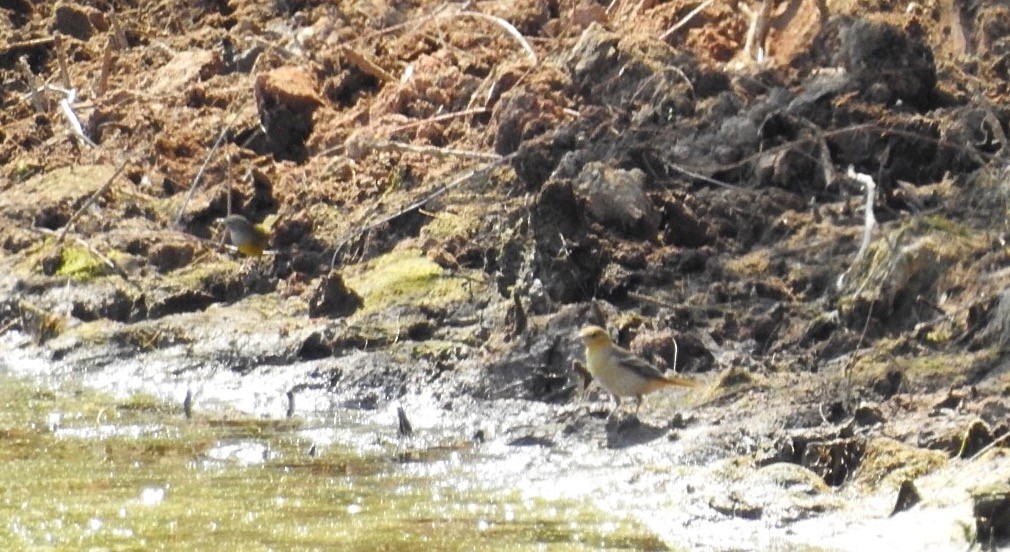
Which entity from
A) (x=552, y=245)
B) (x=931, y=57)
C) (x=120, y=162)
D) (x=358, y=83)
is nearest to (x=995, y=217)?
(x=931, y=57)

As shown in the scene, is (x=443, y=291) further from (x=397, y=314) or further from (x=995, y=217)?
(x=995, y=217)

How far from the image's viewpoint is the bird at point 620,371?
7711 millimetres

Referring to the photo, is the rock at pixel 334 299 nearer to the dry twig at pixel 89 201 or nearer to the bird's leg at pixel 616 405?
the bird's leg at pixel 616 405

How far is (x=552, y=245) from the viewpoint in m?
8.97

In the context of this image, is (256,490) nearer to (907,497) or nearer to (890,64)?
(907,497)

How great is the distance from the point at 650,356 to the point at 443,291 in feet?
5.45

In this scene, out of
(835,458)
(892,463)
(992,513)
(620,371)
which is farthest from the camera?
(620,371)

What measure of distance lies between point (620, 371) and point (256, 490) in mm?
1698

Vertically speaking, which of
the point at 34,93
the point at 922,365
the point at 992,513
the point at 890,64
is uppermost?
the point at 890,64

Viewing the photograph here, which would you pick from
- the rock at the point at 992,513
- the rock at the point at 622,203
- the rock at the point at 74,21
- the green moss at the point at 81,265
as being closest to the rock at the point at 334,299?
the rock at the point at 622,203

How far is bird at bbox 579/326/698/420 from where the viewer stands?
7711 millimetres

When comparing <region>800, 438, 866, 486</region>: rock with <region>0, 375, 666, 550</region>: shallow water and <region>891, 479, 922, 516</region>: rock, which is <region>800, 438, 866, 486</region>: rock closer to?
<region>891, 479, 922, 516</region>: rock

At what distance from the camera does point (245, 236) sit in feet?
34.3

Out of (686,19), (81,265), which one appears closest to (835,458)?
(686,19)
